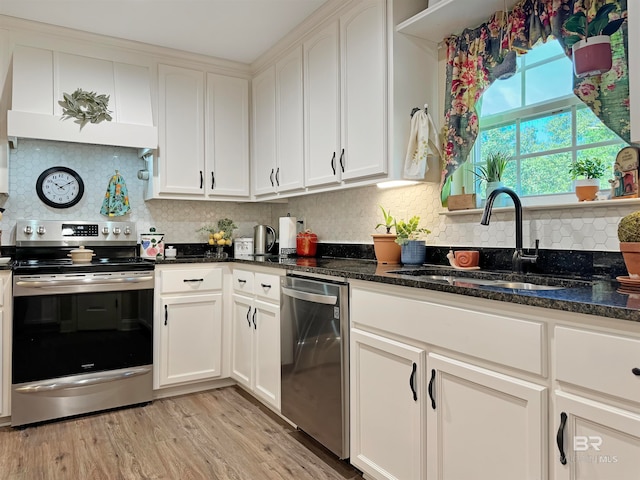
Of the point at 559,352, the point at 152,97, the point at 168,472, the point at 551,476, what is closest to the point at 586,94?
the point at 559,352

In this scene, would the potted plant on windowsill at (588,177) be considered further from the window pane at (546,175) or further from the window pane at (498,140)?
the window pane at (498,140)

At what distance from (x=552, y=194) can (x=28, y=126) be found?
9.92 ft

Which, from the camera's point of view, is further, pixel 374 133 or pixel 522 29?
pixel 374 133

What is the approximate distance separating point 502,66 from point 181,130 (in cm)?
229

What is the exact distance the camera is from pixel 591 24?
1.77 m

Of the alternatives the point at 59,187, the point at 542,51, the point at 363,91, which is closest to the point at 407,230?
the point at 363,91

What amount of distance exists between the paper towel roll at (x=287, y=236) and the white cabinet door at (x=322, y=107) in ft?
1.84

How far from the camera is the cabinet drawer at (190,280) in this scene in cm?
310

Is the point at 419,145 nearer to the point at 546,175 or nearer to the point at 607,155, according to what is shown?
the point at 546,175

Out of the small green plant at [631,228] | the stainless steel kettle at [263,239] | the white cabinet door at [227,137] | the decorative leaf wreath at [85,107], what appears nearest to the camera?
the small green plant at [631,228]

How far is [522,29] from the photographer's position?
202cm

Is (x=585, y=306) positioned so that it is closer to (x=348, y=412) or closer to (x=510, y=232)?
(x=510, y=232)

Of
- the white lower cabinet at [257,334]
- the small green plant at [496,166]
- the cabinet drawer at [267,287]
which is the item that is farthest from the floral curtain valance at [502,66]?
the white lower cabinet at [257,334]

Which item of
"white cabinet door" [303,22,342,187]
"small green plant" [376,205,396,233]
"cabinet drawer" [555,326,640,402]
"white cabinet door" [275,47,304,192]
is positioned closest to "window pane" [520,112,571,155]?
→ "small green plant" [376,205,396,233]
